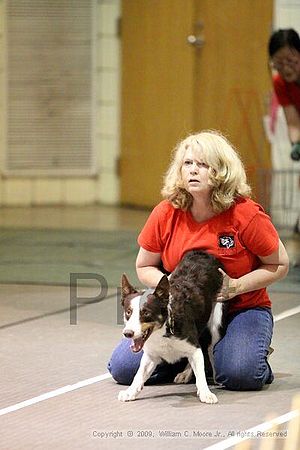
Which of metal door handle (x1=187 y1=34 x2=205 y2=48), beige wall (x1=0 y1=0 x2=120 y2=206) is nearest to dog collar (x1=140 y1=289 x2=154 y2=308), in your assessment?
metal door handle (x1=187 y1=34 x2=205 y2=48)

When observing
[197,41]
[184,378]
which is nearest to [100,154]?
[197,41]

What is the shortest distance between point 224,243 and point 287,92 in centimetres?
277

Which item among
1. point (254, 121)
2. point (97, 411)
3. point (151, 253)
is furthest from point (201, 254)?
point (254, 121)

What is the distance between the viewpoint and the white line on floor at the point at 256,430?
3.86 meters

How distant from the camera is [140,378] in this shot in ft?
14.4

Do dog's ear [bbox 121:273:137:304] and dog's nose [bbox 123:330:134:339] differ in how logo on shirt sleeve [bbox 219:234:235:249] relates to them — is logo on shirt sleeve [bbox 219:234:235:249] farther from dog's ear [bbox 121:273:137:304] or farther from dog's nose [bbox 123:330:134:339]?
dog's nose [bbox 123:330:134:339]

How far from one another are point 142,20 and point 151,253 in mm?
5586

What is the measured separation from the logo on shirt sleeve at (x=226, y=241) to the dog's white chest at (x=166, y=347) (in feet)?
1.53

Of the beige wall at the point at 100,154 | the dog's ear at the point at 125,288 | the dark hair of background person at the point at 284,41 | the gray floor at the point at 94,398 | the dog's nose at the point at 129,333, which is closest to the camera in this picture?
the gray floor at the point at 94,398

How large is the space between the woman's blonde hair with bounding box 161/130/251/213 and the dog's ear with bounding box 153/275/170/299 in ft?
1.59

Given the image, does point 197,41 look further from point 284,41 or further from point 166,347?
point 166,347

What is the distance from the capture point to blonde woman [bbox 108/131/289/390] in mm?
4520

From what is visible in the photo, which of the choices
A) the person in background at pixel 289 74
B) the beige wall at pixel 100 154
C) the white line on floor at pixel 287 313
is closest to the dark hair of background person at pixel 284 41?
the person in background at pixel 289 74

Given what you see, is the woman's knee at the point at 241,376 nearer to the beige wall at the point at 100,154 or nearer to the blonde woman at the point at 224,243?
the blonde woman at the point at 224,243
